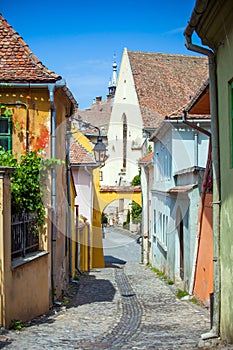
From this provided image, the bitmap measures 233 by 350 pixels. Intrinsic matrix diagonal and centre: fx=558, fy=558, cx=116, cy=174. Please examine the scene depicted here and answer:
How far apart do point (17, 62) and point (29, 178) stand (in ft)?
9.30

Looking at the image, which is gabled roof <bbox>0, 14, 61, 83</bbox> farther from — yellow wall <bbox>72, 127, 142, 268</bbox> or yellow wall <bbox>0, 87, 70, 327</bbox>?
yellow wall <bbox>72, 127, 142, 268</bbox>

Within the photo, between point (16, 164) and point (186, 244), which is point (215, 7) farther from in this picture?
point (186, 244)

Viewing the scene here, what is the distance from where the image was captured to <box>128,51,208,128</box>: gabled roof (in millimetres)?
40094

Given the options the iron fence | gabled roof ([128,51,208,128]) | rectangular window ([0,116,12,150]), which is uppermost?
gabled roof ([128,51,208,128])

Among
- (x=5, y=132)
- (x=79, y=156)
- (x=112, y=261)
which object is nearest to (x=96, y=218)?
(x=79, y=156)

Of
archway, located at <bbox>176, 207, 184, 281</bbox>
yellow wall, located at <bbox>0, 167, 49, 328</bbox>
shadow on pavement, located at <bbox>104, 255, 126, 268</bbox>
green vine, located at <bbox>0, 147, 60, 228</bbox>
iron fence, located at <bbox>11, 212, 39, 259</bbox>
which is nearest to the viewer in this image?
yellow wall, located at <bbox>0, 167, 49, 328</bbox>

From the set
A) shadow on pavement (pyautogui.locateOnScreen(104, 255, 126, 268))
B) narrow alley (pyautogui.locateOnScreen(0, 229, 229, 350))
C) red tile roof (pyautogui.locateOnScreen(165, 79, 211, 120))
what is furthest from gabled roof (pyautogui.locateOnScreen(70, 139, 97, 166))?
red tile roof (pyautogui.locateOnScreen(165, 79, 211, 120))

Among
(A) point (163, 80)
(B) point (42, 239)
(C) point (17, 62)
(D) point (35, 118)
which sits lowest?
(B) point (42, 239)

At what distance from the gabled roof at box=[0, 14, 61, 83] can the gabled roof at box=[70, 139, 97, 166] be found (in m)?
13.2

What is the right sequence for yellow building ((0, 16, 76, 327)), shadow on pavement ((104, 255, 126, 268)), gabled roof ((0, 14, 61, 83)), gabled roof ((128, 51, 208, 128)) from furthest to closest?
1. gabled roof ((128, 51, 208, 128))
2. shadow on pavement ((104, 255, 126, 268))
3. gabled roof ((0, 14, 61, 83))
4. yellow building ((0, 16, 76, 327))

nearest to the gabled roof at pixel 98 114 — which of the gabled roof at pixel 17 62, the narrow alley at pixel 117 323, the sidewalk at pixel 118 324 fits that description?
the narrow alley at pixel 117 323

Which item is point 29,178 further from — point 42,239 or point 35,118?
point 35,118

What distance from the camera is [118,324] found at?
10781 millimetres

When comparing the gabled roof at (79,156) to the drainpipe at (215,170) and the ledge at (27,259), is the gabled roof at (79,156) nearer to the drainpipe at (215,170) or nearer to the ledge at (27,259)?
the ledge at (27,259)
